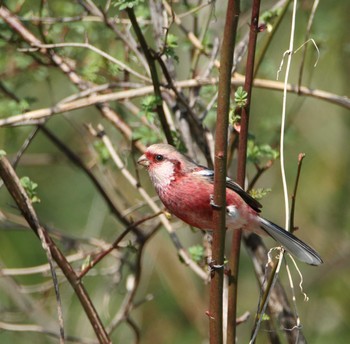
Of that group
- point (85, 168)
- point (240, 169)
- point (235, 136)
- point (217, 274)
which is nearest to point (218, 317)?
point (217, 274)

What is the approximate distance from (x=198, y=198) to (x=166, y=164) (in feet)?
0.94

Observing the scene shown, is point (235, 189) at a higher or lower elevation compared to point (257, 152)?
lower

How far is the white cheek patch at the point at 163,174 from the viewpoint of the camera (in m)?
3.70

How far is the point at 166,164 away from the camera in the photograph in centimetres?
371

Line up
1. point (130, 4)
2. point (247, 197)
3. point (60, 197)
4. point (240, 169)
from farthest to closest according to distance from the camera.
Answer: point (60, 197) < point (247, 197) < point (130, 4) < point (240, 169)

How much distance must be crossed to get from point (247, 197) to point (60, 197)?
4.79 m

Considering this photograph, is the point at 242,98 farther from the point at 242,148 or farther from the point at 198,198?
the point at 198,198

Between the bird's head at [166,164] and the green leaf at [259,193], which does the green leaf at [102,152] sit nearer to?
the bird's head at [166,164]

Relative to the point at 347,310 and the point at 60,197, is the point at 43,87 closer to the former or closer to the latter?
the point at 60,197

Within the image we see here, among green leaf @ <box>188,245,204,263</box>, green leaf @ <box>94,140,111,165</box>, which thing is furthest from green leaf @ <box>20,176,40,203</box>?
green leaf @ <box>94,140,111,165</box>

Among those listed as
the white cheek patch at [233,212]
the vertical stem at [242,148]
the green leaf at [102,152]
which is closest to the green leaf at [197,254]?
the white cheek patch at [233,212]

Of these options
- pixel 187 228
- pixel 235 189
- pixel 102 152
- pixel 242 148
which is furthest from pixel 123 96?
pixel 187 228

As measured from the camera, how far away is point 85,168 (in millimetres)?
4402

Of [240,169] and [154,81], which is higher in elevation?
[154,81]
